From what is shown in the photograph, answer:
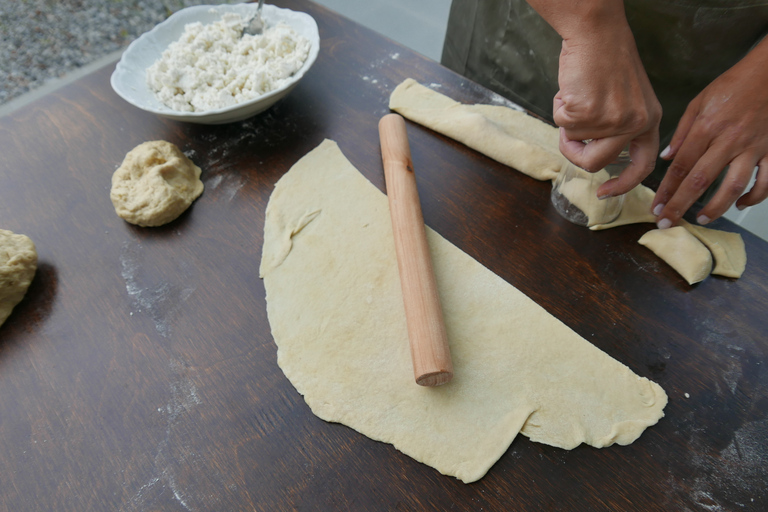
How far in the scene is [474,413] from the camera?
2.79 ft

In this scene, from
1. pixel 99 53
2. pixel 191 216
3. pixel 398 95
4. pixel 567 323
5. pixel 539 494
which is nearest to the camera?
pixel 539 494

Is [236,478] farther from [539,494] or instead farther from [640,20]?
[640,20]

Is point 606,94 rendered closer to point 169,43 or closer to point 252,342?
point 252,342

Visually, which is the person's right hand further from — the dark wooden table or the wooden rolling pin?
the wooden rolling pin

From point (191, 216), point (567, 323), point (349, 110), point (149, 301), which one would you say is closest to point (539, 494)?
point (567, 323)

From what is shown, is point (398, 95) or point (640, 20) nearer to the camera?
point (640, 20)

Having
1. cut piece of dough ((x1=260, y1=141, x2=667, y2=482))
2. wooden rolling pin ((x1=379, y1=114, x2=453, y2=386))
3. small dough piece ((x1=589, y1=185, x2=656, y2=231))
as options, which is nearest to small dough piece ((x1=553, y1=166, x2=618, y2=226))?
small dough piece ((x1=589, y1=185, x2=656, y2=231))

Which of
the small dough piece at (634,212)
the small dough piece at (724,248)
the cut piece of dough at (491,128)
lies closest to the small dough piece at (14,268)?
the cut piece of dough at (491,128)

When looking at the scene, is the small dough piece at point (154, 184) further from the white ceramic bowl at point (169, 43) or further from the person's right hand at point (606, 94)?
the person's right hand at point (606, 94)

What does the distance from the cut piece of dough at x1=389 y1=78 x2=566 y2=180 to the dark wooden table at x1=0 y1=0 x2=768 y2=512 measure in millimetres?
38

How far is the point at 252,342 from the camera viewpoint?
0.94 metres

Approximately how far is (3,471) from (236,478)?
1.43 feet

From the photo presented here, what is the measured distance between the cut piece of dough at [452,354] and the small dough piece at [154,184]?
0.25m

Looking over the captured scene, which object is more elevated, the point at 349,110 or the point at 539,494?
the point at 349,110
